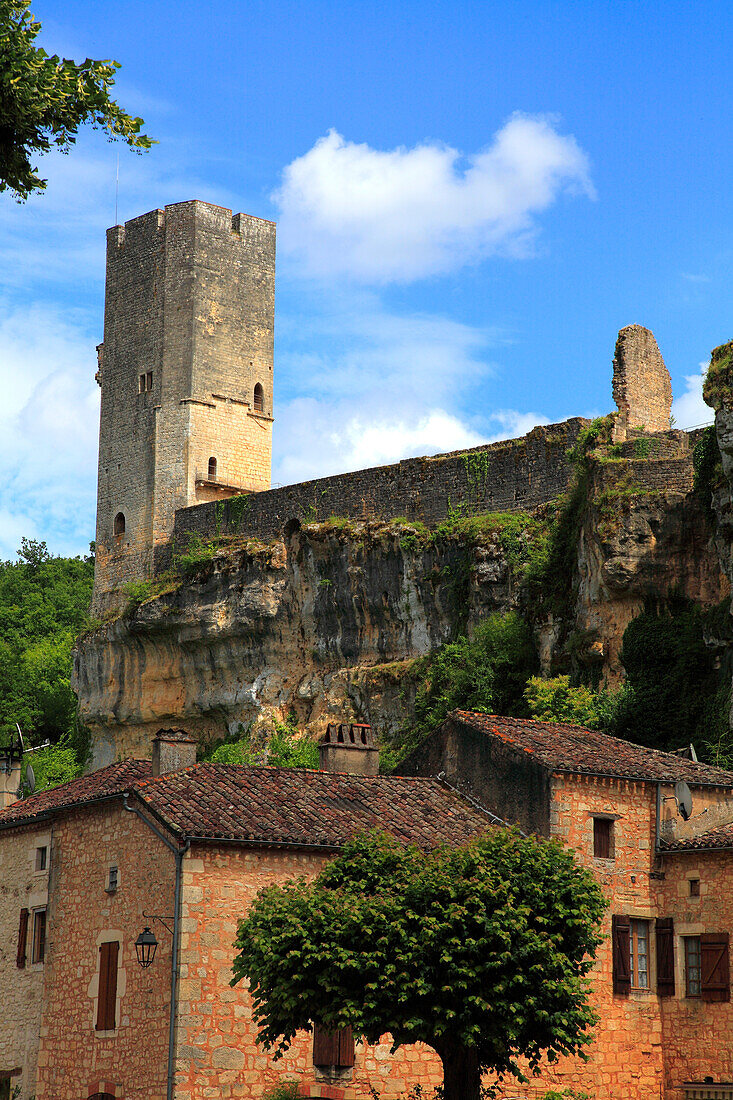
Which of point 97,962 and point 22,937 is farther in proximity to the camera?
point 22,937

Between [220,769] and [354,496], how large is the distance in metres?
24.7

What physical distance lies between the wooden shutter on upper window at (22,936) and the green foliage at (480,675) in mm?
16202

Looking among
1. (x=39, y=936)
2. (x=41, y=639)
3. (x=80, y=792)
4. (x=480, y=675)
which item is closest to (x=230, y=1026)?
(x=39, y=936)

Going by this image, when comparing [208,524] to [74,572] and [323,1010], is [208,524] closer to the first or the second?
[74,572]

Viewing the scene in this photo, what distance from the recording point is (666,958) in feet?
88.8

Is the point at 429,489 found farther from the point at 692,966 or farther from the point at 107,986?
the point at 107,986

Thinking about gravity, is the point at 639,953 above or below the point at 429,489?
below

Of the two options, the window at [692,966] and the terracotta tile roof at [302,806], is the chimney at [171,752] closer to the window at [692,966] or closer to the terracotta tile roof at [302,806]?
the terracotta tile roof at [302,806]

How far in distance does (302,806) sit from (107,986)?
13.5 ft

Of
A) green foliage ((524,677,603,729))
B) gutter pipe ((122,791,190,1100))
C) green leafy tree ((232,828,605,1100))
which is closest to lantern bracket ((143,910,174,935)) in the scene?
gutter pipe ((122,791,190,1100))

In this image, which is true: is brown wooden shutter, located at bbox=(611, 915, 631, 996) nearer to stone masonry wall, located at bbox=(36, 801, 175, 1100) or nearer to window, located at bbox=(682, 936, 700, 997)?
window, located at bbox=(682, 936, 700, 997)

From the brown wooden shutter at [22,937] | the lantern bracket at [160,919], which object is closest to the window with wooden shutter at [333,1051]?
the lantern bracket at [160,919]

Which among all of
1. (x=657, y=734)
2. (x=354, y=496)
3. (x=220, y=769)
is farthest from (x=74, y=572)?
(x=220, y=769)

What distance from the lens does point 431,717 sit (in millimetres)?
45719
